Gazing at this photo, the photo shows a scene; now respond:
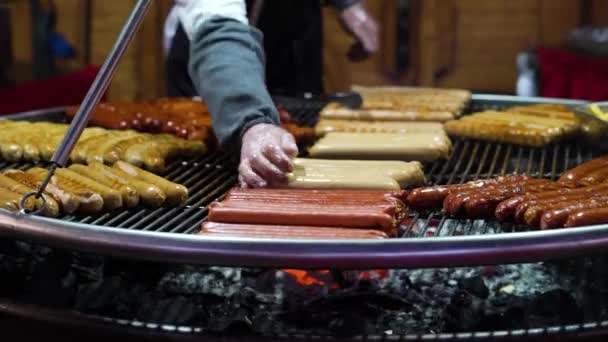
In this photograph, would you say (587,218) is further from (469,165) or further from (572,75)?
(572,75)

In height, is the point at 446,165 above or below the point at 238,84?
below

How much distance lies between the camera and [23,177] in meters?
3.04

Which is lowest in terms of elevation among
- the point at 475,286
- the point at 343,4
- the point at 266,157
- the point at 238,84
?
the point at 475,286

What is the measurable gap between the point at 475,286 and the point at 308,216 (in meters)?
0.51

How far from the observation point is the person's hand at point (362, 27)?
457 centimetres

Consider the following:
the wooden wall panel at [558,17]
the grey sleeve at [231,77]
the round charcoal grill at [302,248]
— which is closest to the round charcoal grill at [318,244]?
the round charcoal grill at [302,248]

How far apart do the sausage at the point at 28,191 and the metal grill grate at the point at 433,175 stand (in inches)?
3.7

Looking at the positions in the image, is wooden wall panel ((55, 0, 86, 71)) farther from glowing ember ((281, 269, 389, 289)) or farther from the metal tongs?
glowing ember ((281, 269, 389, 289))

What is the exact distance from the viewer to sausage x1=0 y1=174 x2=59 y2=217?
107 inches

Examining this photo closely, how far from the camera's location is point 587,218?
247 cm

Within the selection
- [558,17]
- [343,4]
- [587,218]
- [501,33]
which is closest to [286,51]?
[343,4]

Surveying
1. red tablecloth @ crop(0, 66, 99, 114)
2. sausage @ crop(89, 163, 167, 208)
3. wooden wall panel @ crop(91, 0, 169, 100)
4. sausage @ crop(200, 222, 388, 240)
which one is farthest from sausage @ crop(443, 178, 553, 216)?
wooden wall panel @ crop(91, 0, 169, 100)

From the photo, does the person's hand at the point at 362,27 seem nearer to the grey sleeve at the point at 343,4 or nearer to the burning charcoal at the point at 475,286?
the grey sleeve at the point at 343,4

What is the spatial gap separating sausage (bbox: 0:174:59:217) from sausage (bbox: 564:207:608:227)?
154 cm
